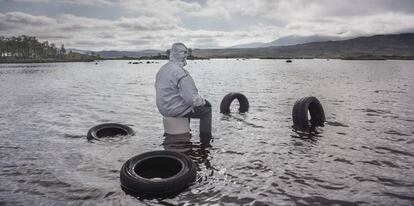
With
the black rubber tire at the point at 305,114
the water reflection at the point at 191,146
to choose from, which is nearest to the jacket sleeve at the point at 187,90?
the water reflection at the point at 191,146

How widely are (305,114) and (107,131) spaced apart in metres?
8.44

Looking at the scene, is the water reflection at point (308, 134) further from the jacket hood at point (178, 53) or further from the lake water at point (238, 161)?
the jacket hood at point (178, 53)

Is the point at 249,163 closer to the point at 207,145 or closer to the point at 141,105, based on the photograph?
the point at 207,145

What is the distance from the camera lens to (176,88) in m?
11.2

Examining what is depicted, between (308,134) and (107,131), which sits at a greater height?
(107,131)

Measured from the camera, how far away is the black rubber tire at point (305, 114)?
1457cm

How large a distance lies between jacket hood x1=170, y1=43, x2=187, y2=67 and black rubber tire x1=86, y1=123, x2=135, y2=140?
3.82 meters

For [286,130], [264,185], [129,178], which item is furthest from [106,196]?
[286,130]

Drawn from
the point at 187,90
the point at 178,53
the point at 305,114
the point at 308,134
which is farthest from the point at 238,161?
the point at 305,114

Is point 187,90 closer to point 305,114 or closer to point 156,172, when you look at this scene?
point 156,172

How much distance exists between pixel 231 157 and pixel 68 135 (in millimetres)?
7252

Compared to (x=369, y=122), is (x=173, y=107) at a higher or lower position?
higher

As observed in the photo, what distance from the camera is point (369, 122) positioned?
52.6 feet

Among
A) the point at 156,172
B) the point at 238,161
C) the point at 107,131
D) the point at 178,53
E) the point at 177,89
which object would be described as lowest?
the point at 238,161
